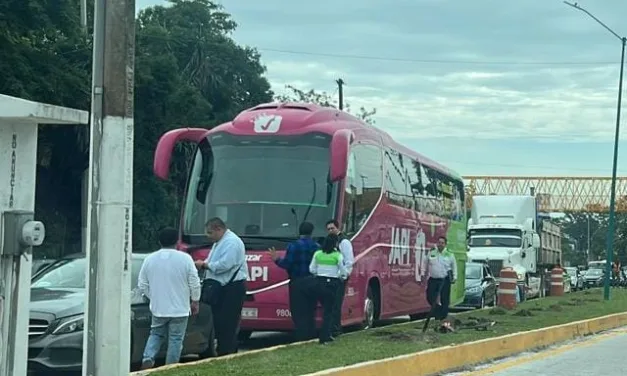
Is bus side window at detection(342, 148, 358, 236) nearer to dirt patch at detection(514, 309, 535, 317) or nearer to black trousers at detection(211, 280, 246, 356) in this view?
black trousers at detection(211, 280, 246, 356)

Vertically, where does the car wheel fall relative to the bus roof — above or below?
below

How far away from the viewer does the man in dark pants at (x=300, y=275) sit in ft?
44.4

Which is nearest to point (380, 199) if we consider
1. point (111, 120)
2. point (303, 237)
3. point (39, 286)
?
point (303, 237)

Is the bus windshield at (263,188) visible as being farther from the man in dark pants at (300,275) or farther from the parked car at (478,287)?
the parked car at (478,287)

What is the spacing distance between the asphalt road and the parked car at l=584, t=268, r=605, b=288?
46.2m

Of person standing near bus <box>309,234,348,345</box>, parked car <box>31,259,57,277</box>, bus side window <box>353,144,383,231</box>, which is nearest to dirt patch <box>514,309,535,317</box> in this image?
bus side window <box>353,144,383,231</box>

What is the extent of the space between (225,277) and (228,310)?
17.3 inches

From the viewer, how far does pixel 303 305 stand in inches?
536

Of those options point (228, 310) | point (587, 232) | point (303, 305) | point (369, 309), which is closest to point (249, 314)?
point (303, 305)

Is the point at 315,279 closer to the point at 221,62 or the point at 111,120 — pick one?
the point at 111,120

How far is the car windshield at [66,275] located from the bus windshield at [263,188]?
8.37 ft

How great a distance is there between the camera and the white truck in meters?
34.4

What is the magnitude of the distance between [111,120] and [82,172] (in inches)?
1062

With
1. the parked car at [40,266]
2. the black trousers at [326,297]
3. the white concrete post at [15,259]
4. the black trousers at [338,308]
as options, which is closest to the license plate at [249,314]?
the black trousers at [338,308]
